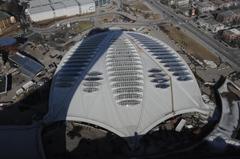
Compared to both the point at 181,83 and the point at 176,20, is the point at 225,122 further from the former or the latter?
the point at 176,20

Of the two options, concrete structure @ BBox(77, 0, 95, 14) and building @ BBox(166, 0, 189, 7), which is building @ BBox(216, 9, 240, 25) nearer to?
building @ BBox(166, 0, 189, 7)

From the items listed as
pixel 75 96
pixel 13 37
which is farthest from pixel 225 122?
pixel 13 37

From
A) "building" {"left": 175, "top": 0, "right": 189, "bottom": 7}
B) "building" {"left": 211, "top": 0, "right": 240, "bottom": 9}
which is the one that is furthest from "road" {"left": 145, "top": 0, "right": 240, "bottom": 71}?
"building" {"left": 211, "top": 0, "right": 240, "bottom": 9}

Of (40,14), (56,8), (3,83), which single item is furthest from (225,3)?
(3,83)

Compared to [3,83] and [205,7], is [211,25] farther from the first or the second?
[3,83]

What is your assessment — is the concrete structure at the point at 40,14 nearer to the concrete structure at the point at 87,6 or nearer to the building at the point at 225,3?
the concrete structure at the point at 87,6

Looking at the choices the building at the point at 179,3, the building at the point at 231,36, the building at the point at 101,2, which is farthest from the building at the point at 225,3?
the building at the point at 101,2

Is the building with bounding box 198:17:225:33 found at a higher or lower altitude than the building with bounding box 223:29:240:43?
higher
